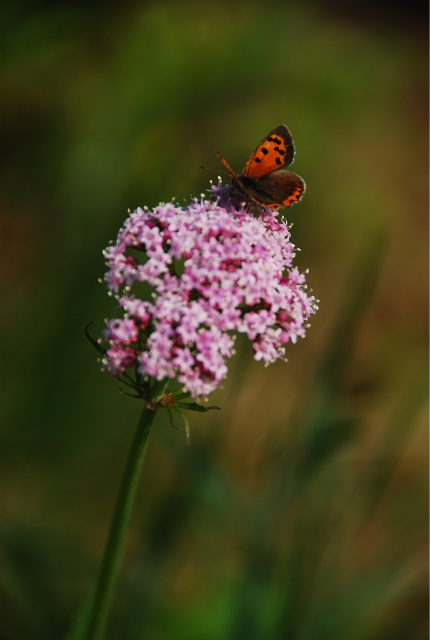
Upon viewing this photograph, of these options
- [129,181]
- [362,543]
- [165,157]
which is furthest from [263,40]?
[362,543]

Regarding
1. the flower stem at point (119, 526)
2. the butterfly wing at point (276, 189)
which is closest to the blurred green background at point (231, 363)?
the flower stem at point (119, 526)

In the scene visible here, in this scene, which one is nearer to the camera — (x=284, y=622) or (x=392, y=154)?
(x=284, y=622)

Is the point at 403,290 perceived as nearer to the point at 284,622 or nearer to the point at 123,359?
the point at 284,622

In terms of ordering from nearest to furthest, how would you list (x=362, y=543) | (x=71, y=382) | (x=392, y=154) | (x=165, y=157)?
(x=71, y=382)
(x=362, y=543)
(x=165, y=157)
(x=392, y=154)

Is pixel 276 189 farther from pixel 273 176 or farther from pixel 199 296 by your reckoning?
pixel 199 296

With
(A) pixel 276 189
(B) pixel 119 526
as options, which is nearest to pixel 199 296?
(A) pixel 276 189

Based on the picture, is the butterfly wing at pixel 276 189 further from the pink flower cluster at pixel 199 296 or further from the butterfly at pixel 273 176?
the pink flower cluster at pixel 199 296
